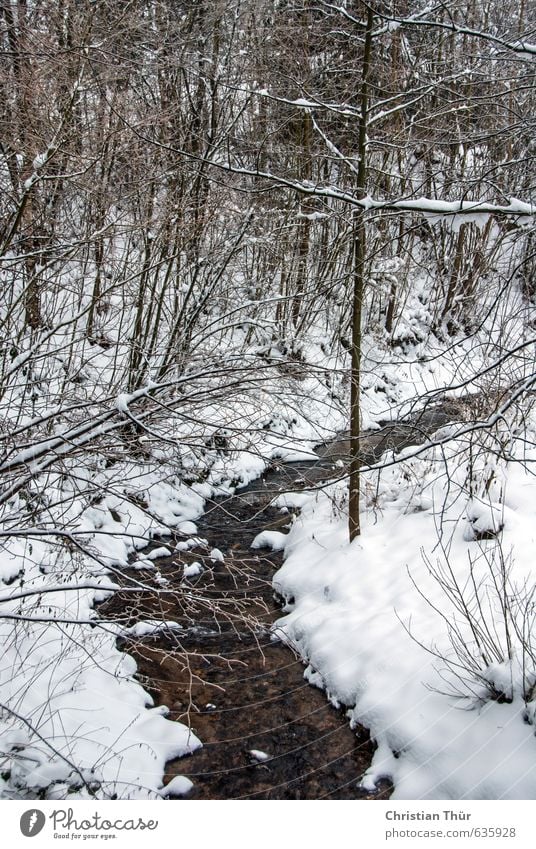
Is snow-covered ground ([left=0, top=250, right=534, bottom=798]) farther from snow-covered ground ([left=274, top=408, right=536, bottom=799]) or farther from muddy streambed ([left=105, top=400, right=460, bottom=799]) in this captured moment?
muddy streambed ([left=105, top=400, right=460, bottom=799])

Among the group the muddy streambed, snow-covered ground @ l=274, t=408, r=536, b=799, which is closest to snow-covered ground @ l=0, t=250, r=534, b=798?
snow-covered ground @ l=274, t=408, r=536, b=799

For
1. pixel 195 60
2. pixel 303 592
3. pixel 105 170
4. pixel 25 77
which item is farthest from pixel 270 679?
pixel 195 60

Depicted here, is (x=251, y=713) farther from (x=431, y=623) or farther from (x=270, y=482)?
(x=270, y=482)

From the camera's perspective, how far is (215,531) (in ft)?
25.1

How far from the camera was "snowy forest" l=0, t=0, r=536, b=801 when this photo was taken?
3.36 meters

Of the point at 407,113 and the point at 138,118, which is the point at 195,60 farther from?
the point at 407,113

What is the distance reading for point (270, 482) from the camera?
5.97m

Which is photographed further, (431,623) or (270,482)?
(270,482)

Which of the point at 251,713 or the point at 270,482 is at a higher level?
the point at 270,482

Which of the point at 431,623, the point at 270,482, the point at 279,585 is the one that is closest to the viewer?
the point at 431,623

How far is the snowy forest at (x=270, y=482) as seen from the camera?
3.36 metres

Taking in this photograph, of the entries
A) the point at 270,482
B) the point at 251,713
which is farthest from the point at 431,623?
the point at 270,482

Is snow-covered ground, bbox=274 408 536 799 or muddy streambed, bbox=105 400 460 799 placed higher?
snow-covered ground, bbox=274 408 536 799
